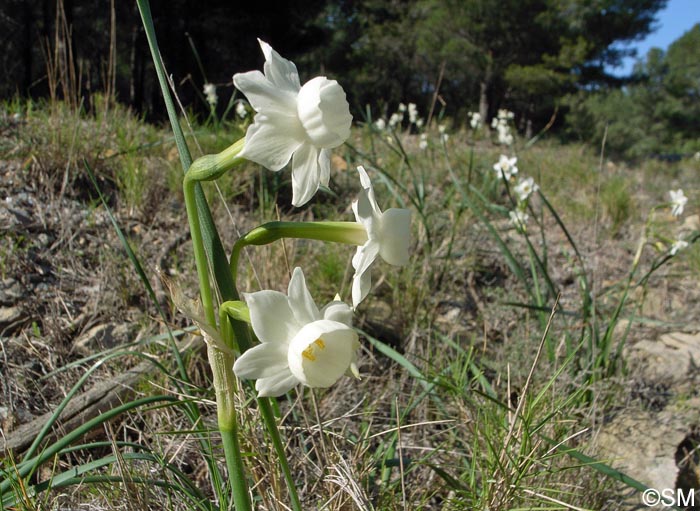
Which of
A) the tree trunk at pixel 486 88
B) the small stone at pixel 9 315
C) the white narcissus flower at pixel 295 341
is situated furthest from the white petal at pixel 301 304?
the tree trunk at pixel 486 88

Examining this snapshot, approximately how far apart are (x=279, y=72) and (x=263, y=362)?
34cm

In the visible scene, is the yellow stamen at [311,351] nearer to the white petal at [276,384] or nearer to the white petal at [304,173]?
the white petal at [276,384]

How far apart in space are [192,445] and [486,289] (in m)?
1.66

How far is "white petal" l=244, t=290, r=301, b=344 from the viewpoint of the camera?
1.87 feet

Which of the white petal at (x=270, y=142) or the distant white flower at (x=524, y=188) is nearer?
the white petal at (x=270, y=142)

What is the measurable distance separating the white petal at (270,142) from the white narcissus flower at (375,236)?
0.09m

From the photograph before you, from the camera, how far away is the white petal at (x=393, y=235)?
0.64m

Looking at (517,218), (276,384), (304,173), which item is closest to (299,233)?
(304,173)

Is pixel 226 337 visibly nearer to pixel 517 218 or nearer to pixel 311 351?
pixel 311 351

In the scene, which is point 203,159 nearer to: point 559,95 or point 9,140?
point 9,140

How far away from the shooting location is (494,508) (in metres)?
0.96

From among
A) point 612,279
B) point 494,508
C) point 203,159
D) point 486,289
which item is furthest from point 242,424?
point 612,279

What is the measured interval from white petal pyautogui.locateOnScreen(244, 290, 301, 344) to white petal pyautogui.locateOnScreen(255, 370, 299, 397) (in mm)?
39

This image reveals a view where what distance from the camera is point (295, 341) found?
1.95 feet
